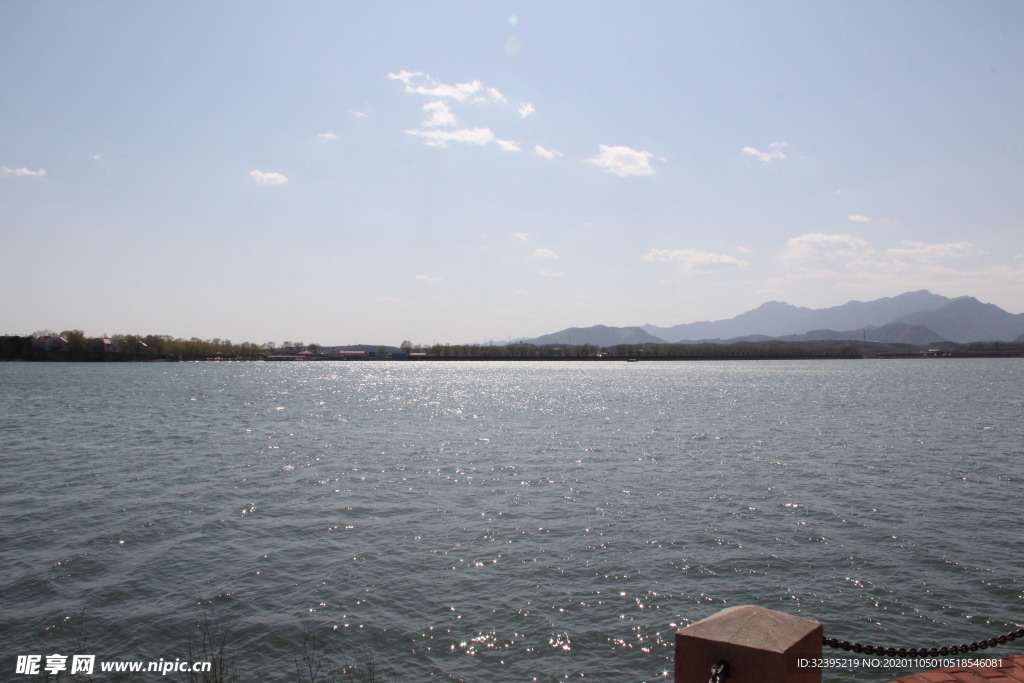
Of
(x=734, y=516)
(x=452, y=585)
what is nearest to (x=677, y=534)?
(x=734, y=516)

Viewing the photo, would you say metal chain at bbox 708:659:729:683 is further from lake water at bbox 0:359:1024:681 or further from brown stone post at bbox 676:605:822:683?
lake water at bbox 0:359:1024:681

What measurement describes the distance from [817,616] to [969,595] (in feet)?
13.9

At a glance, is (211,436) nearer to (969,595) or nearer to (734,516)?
(734,516)

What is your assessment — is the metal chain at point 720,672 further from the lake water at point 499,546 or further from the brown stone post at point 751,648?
the lake water at point 499,546

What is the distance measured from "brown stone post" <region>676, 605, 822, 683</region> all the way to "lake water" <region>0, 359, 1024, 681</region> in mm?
7043

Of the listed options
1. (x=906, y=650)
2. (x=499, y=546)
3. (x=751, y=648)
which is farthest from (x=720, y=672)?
(x=499, y=546)

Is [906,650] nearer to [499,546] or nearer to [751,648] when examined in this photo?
[751,648]

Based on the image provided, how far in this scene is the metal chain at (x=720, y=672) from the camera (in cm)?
509

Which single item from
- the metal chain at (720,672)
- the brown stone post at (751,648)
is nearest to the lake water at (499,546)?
the brown stone post at (751,648)

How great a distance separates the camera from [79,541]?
20.0m

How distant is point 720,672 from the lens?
5.12 meters

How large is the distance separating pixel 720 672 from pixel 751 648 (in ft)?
1.03

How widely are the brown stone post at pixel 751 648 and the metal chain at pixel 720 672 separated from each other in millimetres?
23

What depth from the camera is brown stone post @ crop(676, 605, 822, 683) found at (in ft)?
16.6
